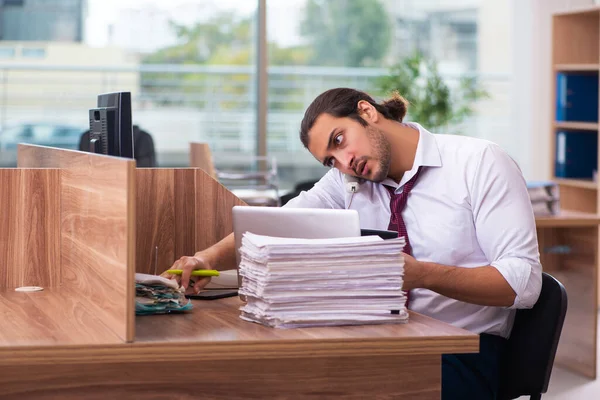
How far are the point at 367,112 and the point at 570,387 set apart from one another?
2093 millimetres

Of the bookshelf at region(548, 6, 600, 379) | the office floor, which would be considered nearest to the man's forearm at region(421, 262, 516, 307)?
the office floor

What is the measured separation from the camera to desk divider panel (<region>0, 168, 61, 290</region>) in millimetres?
2047

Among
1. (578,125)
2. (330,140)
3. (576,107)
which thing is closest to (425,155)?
(330,140)

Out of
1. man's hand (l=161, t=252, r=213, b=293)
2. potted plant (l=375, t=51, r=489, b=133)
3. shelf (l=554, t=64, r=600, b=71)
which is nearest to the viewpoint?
man's hand (l=161, t=252, r=213, b=293)

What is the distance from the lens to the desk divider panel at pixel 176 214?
2164 mm

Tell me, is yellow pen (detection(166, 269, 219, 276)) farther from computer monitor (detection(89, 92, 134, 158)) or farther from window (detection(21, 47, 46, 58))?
window (detection(21, 47, 46, 58))

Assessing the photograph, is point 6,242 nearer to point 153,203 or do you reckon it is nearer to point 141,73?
point 153,203

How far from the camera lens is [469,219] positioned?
81.4 inches

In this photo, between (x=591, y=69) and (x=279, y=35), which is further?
(x=279, y=35)

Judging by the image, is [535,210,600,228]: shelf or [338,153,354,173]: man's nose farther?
[535,210,600,228]: shelf

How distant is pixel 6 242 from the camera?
2.05 meters

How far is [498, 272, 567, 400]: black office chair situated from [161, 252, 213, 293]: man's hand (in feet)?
2.28

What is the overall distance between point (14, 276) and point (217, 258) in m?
0.47

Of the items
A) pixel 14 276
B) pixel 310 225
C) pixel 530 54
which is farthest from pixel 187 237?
pixel 530 54
